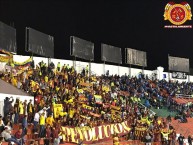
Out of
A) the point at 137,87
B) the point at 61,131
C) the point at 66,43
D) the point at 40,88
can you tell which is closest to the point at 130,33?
the point at 66,43

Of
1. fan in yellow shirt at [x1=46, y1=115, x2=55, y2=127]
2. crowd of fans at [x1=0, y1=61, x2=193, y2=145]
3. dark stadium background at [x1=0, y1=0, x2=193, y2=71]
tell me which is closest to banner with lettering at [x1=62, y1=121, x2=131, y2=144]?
crowd of fans at [x1=0, y1=61, x2=193, y2=145]

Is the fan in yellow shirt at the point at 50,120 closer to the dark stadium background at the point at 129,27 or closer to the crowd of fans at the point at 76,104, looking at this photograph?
the crowd of fans at the point at 76,104

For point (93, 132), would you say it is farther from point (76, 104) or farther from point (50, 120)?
point (50, 120)

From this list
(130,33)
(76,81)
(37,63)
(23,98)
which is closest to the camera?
(23,98)

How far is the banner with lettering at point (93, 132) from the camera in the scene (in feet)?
72.7

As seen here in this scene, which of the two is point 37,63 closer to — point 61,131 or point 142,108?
point 142,108

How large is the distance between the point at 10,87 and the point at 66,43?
900 inches

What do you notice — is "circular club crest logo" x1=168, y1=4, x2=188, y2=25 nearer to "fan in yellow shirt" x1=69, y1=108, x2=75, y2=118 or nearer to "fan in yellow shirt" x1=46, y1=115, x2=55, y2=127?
"fan in yellow shirt" x1=69, y1=108, x2=75, y2=118

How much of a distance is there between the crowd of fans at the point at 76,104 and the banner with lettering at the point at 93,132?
1.30 feet

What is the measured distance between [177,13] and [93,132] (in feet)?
112

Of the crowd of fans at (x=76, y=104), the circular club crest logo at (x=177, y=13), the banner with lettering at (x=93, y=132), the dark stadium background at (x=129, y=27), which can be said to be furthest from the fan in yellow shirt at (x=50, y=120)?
the circular club crest logo at (x=177, y=13)

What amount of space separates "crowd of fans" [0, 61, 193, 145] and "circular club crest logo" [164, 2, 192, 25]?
16.2m

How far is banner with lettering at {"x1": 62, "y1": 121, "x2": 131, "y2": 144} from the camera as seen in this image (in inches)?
873

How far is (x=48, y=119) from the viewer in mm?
21125
